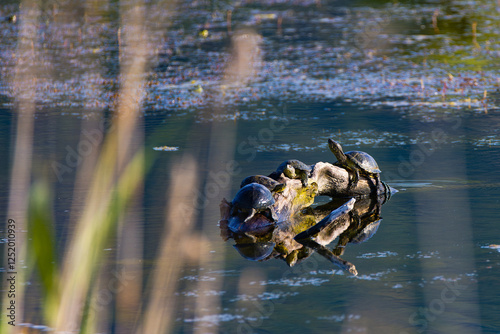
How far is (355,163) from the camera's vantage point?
8117mm

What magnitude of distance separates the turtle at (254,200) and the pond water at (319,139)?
338 millimetres

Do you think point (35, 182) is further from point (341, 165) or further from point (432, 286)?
point (432, 286)

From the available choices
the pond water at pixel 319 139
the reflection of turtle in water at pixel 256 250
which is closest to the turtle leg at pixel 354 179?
the pond water at pixel 319 139

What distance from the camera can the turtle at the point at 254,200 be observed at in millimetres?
7070

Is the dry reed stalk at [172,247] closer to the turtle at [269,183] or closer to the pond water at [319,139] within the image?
the pond water at [319,139]

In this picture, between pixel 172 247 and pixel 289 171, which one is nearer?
pixel 172 247

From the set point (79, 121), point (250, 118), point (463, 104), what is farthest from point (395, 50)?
point (79, 121)

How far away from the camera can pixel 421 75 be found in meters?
14.3

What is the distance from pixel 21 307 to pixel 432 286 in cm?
274

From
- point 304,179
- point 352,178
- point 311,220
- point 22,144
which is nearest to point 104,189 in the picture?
point 304,179

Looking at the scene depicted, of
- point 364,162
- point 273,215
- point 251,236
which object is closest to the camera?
point 251,236

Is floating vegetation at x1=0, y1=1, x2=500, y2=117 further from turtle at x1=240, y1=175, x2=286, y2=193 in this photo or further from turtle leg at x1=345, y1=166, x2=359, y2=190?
turtle at x1=240, y1=175, x2=286, y2=193

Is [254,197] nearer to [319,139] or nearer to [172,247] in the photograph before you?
[172,247]

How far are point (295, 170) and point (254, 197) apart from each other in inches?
31.5
